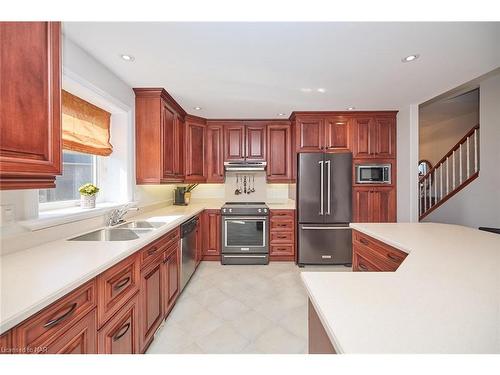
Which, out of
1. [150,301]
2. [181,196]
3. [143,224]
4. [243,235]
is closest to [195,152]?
[181,196]

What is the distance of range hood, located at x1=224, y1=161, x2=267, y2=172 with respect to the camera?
3.68 meters

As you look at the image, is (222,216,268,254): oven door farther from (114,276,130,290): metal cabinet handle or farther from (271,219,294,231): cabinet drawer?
(114,276,130,290): metal cabinet handle

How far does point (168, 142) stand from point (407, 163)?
3.33 metres

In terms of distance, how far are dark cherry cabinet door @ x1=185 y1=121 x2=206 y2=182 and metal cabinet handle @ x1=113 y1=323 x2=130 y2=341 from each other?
231 centimetres

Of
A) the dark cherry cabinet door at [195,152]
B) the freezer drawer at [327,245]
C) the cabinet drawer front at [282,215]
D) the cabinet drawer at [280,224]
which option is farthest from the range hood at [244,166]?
the freezer drawer at [327,245]

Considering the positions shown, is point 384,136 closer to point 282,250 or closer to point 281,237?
point 281,237

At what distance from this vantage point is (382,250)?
66.6 inches

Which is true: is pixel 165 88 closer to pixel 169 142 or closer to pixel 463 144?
pixel 169 142
